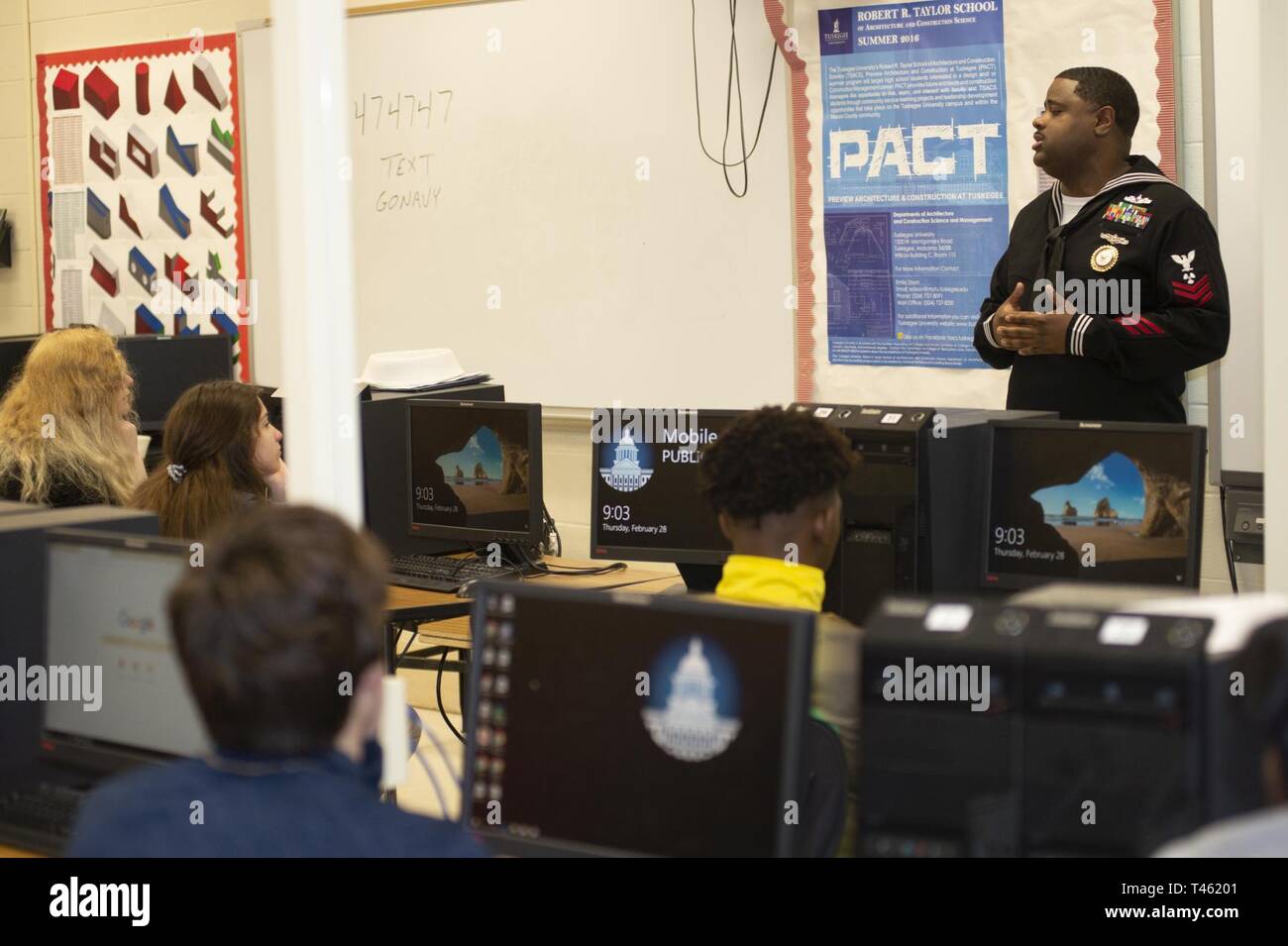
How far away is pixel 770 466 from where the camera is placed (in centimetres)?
223

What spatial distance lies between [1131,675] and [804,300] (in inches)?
142

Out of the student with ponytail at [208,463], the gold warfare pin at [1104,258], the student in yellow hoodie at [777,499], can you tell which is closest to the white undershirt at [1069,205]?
the gold warfare pin at [1104,258]

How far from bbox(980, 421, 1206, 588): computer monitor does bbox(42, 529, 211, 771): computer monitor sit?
1.43 meters

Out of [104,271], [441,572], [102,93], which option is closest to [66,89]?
[102,93]

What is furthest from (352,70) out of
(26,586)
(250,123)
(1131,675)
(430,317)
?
(1131,675)

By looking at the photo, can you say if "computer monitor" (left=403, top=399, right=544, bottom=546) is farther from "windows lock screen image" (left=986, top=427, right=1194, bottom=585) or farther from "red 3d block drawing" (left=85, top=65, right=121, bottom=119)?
"red 3d block drawing" (left=85, top=65, right=121, bottom=119)

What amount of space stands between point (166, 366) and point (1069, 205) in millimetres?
3226

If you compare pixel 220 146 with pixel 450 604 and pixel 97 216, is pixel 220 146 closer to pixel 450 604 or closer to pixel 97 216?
pixel 97 216

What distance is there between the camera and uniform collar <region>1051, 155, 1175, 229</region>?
11.6 feet

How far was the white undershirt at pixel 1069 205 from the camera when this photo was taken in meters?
3.62

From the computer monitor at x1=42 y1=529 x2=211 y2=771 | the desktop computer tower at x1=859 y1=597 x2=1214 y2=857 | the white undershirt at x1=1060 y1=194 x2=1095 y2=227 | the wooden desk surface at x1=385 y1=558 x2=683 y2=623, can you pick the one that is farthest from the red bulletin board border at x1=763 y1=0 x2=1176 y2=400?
the desktop computer tower at x1=859 y1=597 x2=1214 y2=857

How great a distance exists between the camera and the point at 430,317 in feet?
18.4

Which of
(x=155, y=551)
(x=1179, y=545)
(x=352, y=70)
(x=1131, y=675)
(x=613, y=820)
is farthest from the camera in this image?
(x=352, y=70)
